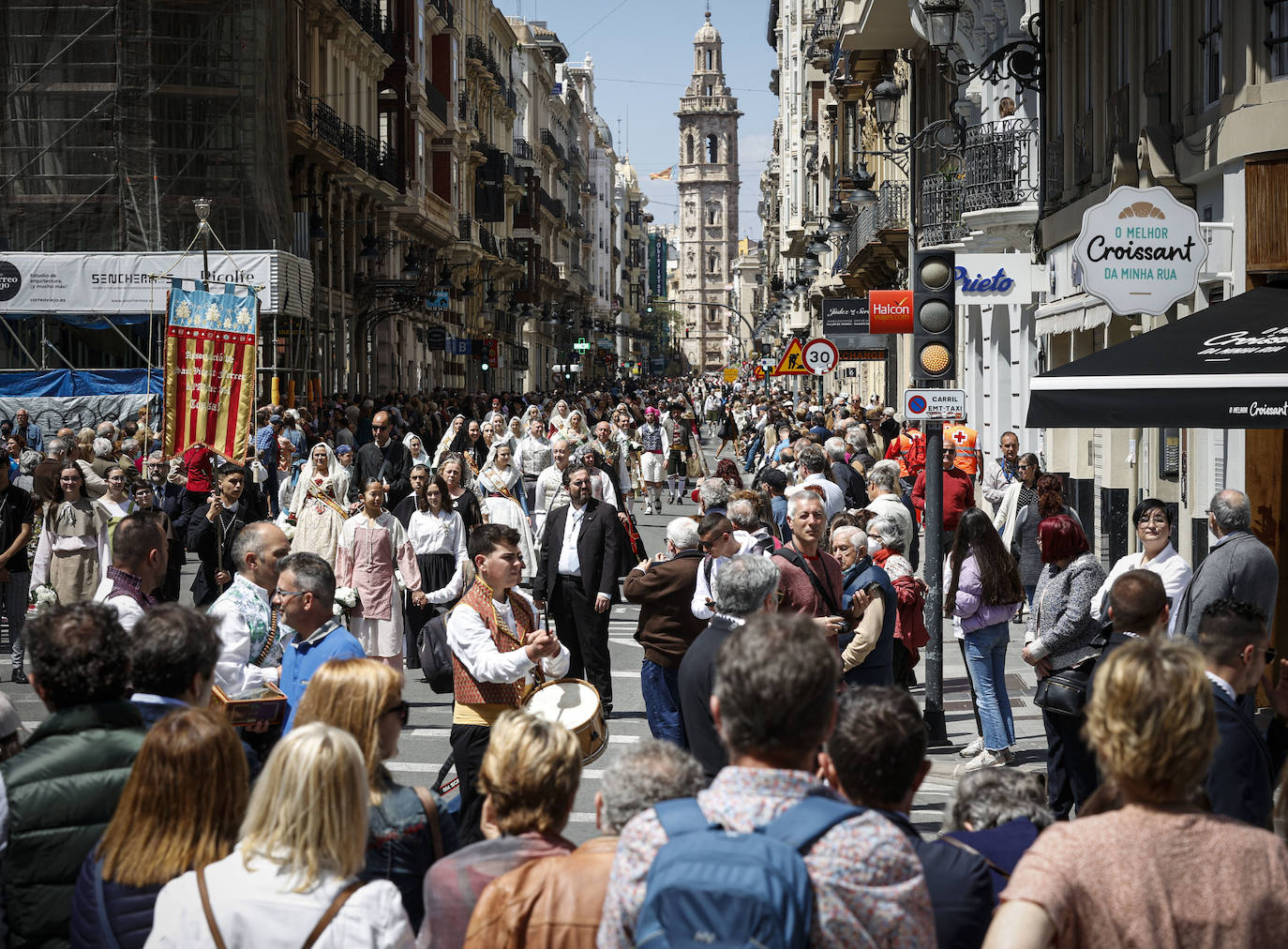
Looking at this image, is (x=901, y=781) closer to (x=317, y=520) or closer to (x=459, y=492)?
(x=317, y=520)

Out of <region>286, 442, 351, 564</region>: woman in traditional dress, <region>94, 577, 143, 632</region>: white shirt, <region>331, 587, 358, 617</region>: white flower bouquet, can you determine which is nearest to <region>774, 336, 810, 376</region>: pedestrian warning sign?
<region>286, 442, 351, 564</region>: woman in traditional dress

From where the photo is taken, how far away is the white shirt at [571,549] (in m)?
11.6

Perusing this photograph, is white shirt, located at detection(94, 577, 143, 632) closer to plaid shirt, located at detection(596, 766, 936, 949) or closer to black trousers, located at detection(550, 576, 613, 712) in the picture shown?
plaid shirt, located at detection(596, 766, 936, 949)

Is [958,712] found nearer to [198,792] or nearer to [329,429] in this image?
[198,792]

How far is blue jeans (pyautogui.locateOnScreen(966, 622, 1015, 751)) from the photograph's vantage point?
9852 millimetres

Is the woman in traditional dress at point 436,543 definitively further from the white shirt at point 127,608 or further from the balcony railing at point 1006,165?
the balcony railing at point 1006,165

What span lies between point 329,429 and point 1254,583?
72.8ft

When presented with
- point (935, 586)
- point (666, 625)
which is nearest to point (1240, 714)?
point (666, 625)

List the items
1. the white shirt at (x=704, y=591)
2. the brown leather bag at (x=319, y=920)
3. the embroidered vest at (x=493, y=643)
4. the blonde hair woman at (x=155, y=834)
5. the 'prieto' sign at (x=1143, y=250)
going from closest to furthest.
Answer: the brown leather bag at (x=319, y=920)
the blonde hair woman at (x=155, y=834)
the embroidered vest at (x=493, y=643)
the white shirt at (x=704, y=591)
the 'prieto' sign at (x=1143, y=250)

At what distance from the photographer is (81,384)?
95.7 feet

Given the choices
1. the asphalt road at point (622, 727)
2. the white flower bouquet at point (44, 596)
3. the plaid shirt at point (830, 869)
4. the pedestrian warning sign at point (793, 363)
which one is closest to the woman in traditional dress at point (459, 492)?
the asphalt road at point (622, 727)

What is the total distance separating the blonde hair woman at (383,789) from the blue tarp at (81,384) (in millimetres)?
25424

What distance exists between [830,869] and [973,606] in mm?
6657

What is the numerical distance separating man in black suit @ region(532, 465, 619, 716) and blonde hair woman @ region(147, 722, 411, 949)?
751 centimetres
